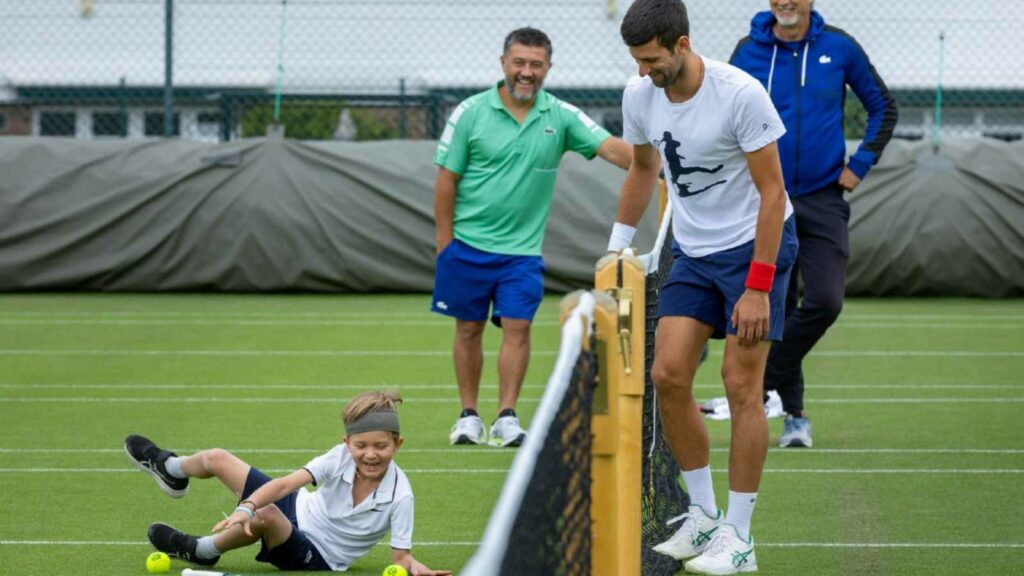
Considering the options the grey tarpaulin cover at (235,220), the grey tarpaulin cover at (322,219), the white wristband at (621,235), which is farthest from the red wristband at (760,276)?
the grey tarpaulin cover at (235,220)

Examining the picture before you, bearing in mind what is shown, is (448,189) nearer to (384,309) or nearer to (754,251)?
(754,251)

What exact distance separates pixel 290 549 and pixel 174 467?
771mm

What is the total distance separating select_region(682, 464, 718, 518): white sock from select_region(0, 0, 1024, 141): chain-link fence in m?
13.7

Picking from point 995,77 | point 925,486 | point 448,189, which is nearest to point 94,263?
point 448,189

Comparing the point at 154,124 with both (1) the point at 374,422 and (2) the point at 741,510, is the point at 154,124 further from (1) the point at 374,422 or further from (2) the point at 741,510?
(2) the point at 741,510

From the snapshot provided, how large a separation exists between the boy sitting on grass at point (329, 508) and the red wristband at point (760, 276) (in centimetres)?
132

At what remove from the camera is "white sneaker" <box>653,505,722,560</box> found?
5.96 metres

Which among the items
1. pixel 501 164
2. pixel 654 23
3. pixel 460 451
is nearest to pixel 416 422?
pixel 460 451

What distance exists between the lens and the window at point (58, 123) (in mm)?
21469

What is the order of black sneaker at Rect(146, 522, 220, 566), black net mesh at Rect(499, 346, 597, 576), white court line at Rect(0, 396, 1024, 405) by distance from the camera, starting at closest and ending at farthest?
1. black net mesh at Rect(499, 346, 597, 576)
2. black sneaker at Rect(146, 522, 220, 566)
3. white court line at Rect(0, 396, 1024, 405)

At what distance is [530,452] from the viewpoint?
3.15 metres

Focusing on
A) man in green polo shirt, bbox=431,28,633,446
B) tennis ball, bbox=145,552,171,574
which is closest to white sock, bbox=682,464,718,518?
tennis ball, bbox=145,552,171,574

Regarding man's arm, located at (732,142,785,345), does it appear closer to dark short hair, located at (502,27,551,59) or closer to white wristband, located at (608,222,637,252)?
white wristband, located at (608,222,637,252)

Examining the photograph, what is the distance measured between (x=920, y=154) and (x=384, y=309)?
5.63m
